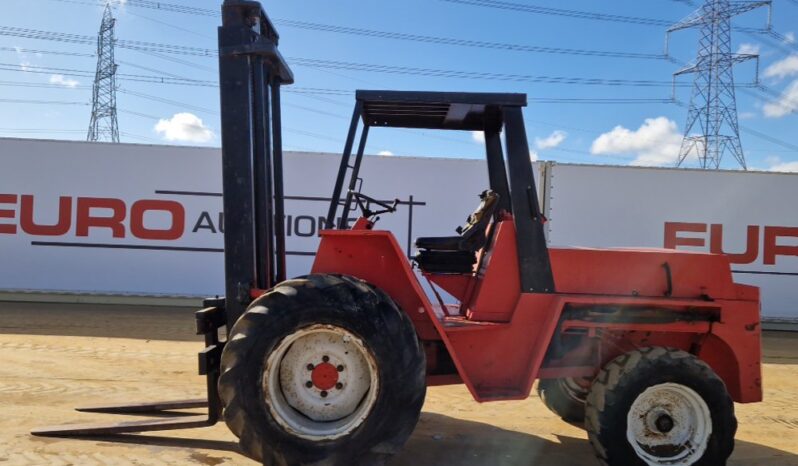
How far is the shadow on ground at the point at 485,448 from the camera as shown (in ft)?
12.3

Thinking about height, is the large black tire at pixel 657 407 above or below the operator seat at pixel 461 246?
below

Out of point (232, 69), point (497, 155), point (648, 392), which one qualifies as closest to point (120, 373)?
point (232, 69)

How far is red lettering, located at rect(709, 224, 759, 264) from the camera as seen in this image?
9.45m

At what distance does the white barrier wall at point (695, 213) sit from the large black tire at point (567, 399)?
5540mm

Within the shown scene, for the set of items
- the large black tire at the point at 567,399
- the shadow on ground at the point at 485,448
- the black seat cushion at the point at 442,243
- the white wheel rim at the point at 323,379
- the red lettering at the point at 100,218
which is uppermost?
the red lettering at the point at 100,218

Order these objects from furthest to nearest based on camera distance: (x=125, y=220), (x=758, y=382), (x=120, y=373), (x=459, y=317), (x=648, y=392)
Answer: (x=125, y=220) < (x=120, y=373) < (x=459, y=317) < (x=758, y=382) < (x=648, y=392)

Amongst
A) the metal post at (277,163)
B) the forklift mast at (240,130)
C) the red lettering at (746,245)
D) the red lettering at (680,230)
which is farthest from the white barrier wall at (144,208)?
the forklift mast at (240,130)

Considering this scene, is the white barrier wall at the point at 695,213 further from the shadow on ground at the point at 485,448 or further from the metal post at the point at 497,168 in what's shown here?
the shadow on ground at the point at 485,448

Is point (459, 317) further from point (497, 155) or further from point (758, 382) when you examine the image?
point (758, 382)

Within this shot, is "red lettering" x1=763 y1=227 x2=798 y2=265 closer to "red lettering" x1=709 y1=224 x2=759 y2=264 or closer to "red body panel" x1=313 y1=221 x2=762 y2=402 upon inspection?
"red lettering" x1=709 y1=224 x2=759 y2=264

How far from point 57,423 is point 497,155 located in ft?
13.5

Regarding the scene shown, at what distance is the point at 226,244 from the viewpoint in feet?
12.0

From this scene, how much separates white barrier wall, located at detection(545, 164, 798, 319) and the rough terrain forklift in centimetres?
606

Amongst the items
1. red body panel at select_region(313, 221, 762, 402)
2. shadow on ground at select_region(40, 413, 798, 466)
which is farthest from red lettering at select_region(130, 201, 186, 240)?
red body panel at select_region(313, 221, 762, 402)
